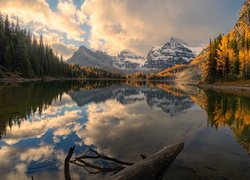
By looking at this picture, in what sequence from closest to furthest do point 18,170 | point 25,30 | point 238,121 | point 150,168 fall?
1. point 150,168
2. point 18,170
3. point 238,121
4. point 25,30

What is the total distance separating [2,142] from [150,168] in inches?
476

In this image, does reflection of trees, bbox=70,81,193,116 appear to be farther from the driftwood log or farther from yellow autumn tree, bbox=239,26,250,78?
yellow autumn tree, bbox=239,26,250,78

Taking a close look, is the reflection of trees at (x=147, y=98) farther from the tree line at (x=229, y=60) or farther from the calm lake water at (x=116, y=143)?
the tree line at (x=229, y=60)

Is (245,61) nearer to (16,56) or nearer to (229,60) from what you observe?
(229,60)

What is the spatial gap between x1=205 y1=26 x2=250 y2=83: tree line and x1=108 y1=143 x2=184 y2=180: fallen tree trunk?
8844 centimetres

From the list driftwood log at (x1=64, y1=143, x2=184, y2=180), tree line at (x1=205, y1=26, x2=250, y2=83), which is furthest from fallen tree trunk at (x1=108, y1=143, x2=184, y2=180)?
tree line at (x1=205, y1=26, x2=250, y2=83)

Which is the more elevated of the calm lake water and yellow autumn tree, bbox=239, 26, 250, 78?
yellow autumn tree, bbox=239, 26, 250, 78

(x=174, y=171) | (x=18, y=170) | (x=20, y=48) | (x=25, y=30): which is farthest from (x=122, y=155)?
Answer: (x=25, y=30)

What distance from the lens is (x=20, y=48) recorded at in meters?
114

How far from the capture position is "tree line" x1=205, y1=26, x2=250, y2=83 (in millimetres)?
82125

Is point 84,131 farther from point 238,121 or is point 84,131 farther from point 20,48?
point 20,48

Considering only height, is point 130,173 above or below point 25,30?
below

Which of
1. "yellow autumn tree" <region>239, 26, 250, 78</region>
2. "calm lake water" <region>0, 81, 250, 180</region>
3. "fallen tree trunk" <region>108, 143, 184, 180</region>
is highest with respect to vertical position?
"yellow autumn tree" <region>239, 26, 250, 78</region>

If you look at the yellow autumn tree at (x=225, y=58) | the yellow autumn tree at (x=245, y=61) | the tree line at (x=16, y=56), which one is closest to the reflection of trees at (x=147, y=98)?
the yellow autumn tree at (x=245, y=61)
